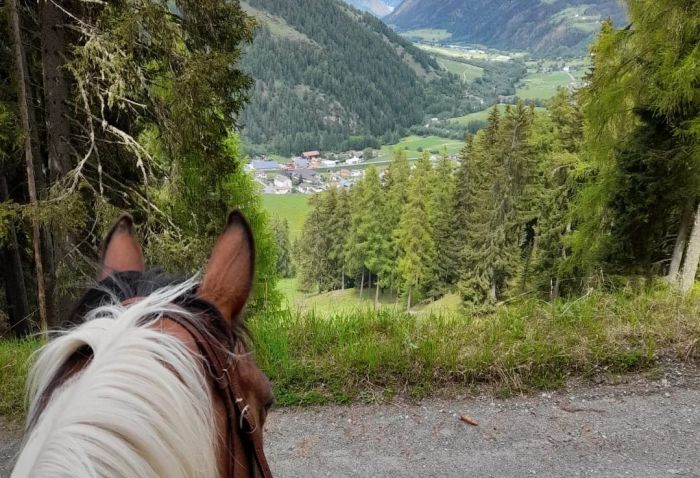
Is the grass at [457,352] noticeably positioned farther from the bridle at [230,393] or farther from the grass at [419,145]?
the grass at [419,145]

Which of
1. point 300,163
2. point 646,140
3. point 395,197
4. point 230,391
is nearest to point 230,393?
point 230,391

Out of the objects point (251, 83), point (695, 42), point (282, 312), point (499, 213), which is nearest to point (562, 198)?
point (499, 213)

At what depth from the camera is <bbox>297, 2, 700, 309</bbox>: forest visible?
10.4 metres

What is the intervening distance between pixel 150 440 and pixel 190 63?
7.55m

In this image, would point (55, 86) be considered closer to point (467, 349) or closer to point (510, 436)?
point (467, 349)

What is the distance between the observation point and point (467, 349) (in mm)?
4484

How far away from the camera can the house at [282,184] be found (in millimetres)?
126312

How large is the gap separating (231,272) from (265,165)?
155 m

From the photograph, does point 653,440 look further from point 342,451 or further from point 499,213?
point 499,213

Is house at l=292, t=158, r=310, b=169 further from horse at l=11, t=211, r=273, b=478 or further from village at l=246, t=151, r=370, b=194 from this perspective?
horse at l=11, t=211, r=273, b=478

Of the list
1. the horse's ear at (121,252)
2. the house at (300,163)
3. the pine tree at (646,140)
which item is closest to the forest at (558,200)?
the pine tree at (646,140)

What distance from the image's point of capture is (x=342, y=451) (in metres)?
3.67

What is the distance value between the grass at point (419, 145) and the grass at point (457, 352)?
143 m

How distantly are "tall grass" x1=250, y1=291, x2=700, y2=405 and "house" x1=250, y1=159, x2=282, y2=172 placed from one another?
470ft
